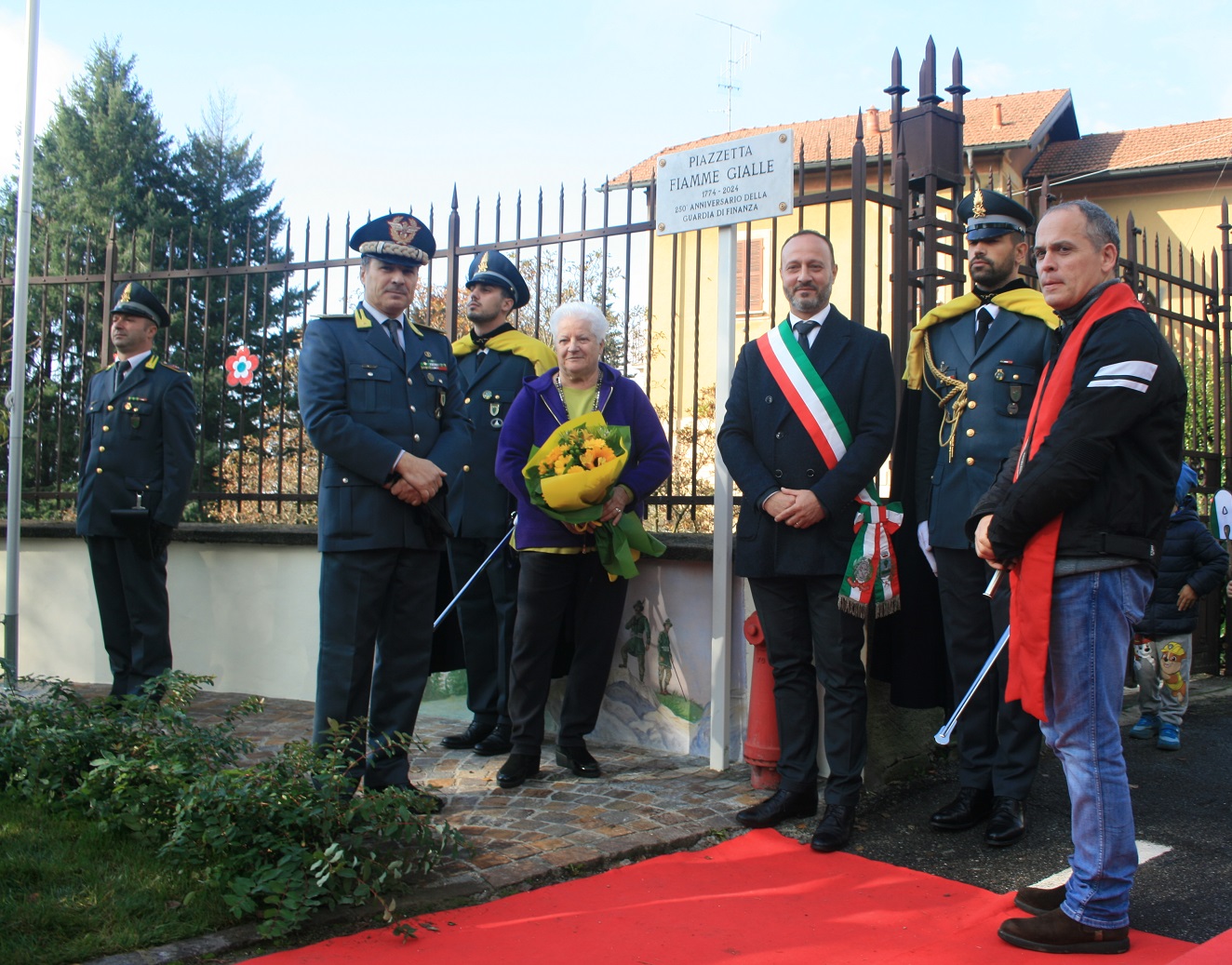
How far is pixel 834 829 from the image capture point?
3.72 meters

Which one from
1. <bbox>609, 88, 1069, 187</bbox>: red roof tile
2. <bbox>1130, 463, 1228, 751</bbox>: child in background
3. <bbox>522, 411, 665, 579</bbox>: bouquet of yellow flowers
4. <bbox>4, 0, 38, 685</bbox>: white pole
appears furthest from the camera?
<bbox>609, 88, 1069, 187</bbox>: red roof tile

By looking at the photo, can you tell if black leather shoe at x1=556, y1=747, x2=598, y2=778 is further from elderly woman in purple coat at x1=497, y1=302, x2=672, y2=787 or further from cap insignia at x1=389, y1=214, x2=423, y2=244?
cap insignia at x1=389, y1=214, x2=423, y2=244

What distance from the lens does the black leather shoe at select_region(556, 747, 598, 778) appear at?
183 inches

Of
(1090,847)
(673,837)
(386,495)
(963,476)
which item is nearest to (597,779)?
(673,837)

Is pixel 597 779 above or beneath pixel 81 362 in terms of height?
beneath

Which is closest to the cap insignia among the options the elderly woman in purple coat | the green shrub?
the elderly woman in purple coat

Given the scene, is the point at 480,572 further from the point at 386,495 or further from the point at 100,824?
the point at 100,824

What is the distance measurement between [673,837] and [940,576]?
4.34 ft

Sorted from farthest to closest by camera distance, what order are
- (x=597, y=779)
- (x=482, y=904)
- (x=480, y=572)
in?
(x=480, y=572) < (x=597, y=779) < (x=482, y=904)

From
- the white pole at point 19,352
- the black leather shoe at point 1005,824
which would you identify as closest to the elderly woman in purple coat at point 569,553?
the black leather shoe at point 1005,824

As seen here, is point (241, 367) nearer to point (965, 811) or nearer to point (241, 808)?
point (241, 808)

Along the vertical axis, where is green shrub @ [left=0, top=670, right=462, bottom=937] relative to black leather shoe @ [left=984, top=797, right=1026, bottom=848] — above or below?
above

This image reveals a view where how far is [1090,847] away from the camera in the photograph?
2791 mm

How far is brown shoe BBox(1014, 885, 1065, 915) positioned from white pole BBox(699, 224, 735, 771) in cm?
184
